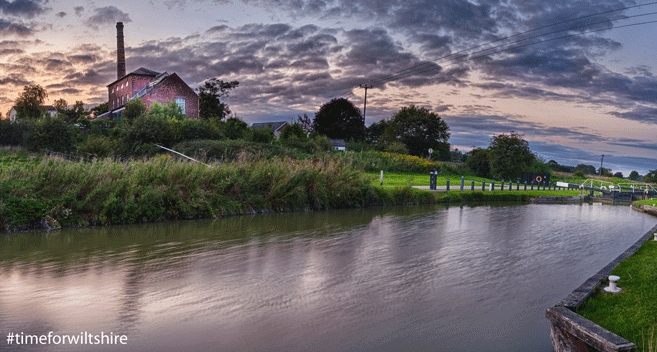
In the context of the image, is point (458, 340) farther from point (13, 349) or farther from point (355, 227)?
point (355, 227)

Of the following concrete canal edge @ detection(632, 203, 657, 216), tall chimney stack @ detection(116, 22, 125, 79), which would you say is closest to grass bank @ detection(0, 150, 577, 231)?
concrete canal edge @ detection(632, 203, 657, 216)

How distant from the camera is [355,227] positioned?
13000mm

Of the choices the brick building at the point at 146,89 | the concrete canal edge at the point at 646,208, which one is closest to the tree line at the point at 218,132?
the brick building at the point at 146,89

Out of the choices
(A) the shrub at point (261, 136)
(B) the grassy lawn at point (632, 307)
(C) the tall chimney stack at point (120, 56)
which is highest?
(C) the tall chimney stack at point (120, 56)

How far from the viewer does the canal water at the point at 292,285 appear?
504 centimetres

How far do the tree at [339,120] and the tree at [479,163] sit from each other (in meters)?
20.7

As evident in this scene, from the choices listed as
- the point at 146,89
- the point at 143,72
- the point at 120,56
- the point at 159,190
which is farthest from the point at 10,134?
the point at 120,56

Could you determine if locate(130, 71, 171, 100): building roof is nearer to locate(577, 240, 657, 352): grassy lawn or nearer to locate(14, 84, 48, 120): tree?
locate(14, 84, 48, 120): tree

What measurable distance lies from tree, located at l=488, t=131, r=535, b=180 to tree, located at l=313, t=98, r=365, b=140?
28.9 m

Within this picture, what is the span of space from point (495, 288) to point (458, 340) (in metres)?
2.35

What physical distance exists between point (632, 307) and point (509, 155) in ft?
106

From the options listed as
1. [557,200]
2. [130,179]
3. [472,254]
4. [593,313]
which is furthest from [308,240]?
[557,200]

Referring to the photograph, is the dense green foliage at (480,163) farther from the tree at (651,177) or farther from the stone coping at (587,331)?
the stone coping at (587,331)

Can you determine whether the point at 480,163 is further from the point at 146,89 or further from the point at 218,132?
the point at 146,89
